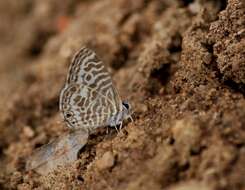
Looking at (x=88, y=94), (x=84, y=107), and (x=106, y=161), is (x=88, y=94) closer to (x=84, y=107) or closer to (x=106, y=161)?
(x=84, y=107)

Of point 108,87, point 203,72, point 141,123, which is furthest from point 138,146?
point 203,72

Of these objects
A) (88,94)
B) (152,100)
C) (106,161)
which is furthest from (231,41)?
(106,161)

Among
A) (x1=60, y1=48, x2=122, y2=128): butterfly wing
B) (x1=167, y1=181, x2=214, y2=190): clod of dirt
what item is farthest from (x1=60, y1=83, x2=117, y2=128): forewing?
(x1=167, y1=181, x2=214, y2=190): clod of dirt

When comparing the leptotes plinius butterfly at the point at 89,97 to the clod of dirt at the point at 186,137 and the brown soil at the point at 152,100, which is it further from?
the clod of dirt at the point at 186,137

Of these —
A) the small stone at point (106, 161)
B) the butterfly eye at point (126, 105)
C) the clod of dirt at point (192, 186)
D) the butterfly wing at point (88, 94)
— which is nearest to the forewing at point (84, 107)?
the butterfly wing at point (88, 94)

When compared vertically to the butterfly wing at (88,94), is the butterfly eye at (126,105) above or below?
below

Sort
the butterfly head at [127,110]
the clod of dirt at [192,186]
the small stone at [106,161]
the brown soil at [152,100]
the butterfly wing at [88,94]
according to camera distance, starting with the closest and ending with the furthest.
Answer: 1. the clod of dirt at [192,186]
2. the brown soil at [152,100]
3. the small stone at [106,161]
4. the butterfly wing at [88,94]
5. the butterfly head at [127,110]

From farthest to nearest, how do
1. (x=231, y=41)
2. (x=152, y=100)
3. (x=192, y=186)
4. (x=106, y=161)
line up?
(x=152, y=100) < (x=231, y=41) < (x=106, y=161) < (x=192, y=186)
